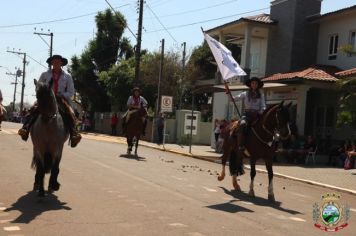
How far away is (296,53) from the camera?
30359 millimetres

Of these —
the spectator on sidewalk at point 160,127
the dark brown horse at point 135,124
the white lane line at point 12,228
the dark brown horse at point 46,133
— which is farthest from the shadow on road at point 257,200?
the spectator on sidewalk at point 160,127

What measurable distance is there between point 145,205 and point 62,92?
2651 millimetres

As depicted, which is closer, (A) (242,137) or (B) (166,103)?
(A) (242,137)

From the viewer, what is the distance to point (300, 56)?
30484 millimetres

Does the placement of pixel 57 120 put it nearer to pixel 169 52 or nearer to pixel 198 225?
pixel 198 225

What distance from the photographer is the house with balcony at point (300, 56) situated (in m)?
26.9

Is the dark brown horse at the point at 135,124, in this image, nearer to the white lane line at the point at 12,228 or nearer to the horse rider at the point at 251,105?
the horse rider at the point at 251,105

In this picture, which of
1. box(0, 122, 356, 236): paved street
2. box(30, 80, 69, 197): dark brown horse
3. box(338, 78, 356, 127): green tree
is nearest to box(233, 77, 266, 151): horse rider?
box(0, 122, 356, 236): paved street

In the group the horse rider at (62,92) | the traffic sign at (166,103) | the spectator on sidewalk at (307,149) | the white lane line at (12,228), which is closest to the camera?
the white lane line at (12,228)

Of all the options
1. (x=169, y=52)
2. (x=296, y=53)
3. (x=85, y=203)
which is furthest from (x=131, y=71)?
(x=85, y=203)

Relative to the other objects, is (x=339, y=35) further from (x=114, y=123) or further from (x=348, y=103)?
(x=114, y=123)

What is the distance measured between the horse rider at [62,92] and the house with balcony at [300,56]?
16.4 metres

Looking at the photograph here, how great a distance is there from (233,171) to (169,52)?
135ft

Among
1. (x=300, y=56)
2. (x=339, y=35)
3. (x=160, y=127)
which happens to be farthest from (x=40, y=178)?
(x=160, y=127)
